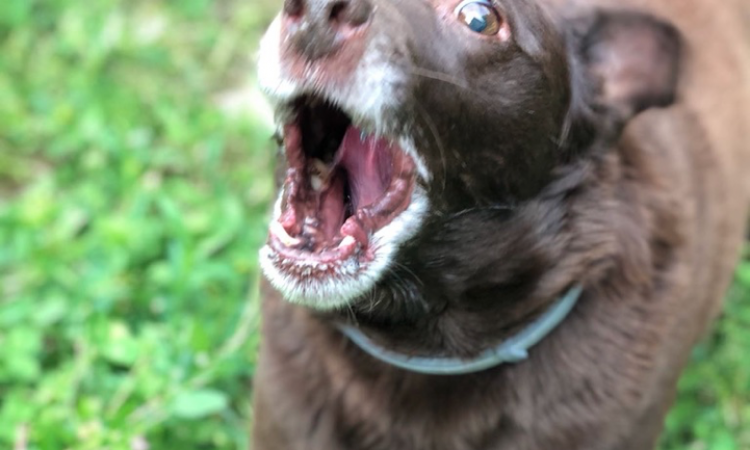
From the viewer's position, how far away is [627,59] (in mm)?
2801

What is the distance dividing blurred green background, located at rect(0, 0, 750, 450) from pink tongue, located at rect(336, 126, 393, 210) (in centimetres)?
111

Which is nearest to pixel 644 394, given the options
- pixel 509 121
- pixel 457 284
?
pixel 457 284

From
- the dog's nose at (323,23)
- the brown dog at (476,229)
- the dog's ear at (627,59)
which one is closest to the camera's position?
the dog's nose at (323,23)

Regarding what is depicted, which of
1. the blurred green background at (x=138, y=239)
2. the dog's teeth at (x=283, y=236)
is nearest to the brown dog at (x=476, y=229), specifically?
the dog's teeth at (x=283, y=236)

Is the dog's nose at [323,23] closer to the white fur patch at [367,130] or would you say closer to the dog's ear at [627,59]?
the white fur patch at [367,130]

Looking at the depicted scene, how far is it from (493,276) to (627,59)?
759 mm

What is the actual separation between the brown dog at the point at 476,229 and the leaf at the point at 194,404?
0.91 ft

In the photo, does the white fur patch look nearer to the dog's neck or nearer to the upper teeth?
the upper teeth

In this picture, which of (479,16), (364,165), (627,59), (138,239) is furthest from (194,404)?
(627,59)

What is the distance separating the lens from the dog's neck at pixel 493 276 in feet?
8.25

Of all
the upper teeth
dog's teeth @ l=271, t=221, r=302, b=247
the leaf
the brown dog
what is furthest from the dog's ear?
the leaf

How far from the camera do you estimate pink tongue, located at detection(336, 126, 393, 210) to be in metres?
2.35

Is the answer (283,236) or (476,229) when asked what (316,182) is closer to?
(283,236)

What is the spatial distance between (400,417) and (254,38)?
9.38ft
